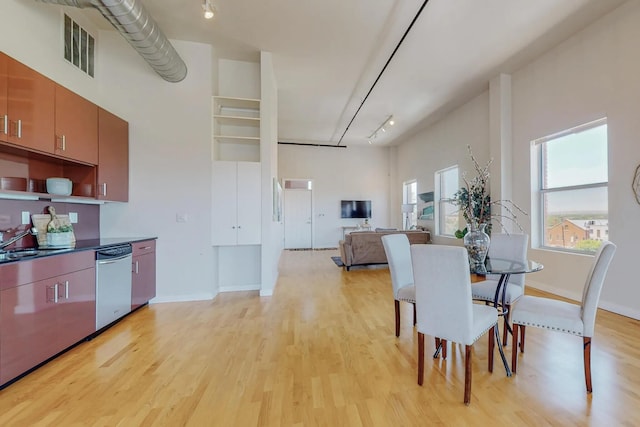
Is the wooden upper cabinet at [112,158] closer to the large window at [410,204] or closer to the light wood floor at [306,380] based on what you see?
the light wood floor at [306,380]

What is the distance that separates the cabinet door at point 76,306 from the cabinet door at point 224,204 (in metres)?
1.42

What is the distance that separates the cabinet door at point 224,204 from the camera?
3711 millimetres

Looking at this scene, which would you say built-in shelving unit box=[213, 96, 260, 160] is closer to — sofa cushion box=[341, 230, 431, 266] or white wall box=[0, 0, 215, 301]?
white wall box=[0, 0, 215, 301]

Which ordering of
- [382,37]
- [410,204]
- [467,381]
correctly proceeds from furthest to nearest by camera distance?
1. [410,204]
2. [382,37]
3. [467,381]

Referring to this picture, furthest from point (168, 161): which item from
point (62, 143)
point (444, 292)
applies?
point (444, 292)

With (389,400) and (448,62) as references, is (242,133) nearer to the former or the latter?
(448,62)

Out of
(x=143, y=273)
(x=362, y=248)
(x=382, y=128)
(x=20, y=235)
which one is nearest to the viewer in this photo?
(x=20, y=235)

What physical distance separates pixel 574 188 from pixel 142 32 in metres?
5.49

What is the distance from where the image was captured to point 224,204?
3.74 m

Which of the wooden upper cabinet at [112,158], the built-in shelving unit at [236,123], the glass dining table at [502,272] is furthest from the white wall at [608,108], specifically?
the wooden upper cabinet at [112,158]

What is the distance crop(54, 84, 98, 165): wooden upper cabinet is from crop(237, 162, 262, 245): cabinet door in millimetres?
1589

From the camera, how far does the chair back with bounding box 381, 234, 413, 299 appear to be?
2553mm

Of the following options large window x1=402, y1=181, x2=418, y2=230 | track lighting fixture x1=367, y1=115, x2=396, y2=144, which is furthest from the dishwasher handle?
large window x1=402, y1=181, x2=418, y2=230

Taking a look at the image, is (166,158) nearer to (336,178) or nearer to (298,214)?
(298,214)
